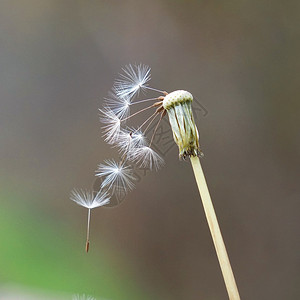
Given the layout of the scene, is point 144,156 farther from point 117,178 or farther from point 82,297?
point 82,297

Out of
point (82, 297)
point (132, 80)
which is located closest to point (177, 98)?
point (132, 80)

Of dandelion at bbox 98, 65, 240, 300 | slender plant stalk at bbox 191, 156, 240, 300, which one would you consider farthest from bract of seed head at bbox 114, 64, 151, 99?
slender plant stalk at bbox 191, 156, 240, 300

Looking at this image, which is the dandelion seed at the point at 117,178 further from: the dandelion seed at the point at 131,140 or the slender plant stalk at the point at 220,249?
the slender plant stalk at the point at 220,249

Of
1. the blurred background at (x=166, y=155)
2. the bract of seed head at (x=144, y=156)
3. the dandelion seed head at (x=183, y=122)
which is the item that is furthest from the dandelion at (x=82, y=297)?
the dandelion seed head at (x=183, y=122)

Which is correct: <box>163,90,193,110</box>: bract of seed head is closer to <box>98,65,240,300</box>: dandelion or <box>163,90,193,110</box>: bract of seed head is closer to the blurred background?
<box>98,65,240,300</box>: dandelion

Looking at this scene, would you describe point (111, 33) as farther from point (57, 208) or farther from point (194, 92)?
point (57, 208)

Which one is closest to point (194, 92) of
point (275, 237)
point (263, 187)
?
point (263, 187)
